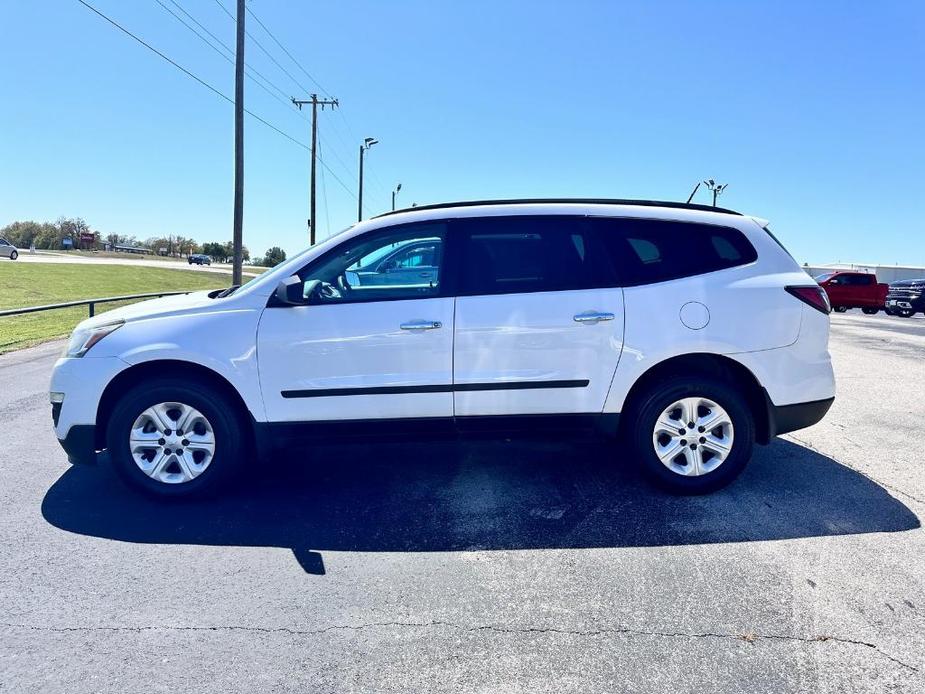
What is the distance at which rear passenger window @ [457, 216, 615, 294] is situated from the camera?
13.1 ft

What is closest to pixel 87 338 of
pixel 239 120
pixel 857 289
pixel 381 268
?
pixel 381 268

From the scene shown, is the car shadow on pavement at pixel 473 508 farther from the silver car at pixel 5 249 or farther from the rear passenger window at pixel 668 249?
the silver car at pixel 5 249

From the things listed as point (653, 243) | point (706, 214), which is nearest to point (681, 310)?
point (653, 243)

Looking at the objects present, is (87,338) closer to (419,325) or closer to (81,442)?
(81,442)

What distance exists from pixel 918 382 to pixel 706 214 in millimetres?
5967

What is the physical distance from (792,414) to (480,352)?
2123 millimetres

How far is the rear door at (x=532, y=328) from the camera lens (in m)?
3.92

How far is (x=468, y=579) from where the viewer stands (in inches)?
122

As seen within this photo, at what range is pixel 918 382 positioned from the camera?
320 inches

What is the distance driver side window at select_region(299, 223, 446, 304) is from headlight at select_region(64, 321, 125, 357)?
130cm

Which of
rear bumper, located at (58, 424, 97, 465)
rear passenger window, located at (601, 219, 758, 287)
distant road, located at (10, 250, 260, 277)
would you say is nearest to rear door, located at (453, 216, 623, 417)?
rear passenger window, located at (601, 219, 758, 287)

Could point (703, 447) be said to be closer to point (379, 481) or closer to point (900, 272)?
point (379, 481)

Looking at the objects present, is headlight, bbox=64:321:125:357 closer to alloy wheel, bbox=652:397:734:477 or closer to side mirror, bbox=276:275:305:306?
side mirror, bbox=276:275:305:306

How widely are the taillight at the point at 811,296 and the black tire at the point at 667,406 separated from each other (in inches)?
29.2
